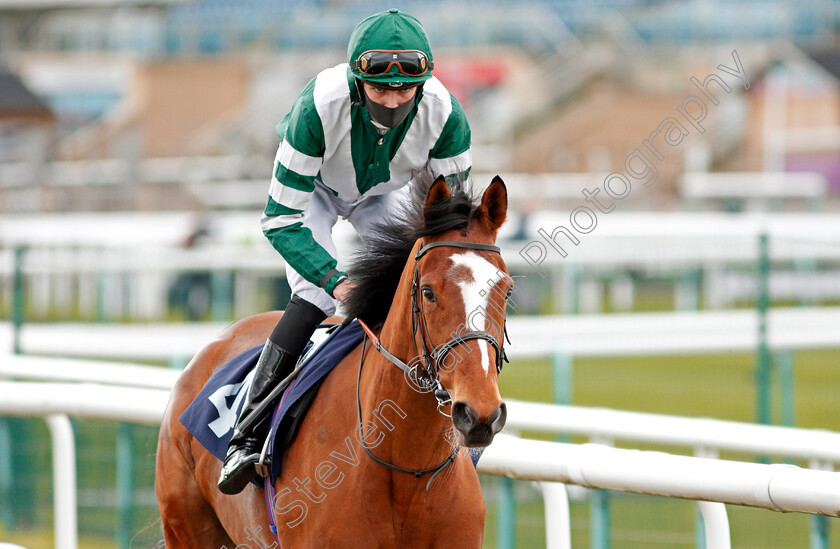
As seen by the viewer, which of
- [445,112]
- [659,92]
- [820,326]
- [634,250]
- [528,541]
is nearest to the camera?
[445,112]

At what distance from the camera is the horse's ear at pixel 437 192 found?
2861 mm

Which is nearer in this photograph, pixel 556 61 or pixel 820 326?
pixel 820 326

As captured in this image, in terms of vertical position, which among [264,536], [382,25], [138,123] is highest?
[138,123]

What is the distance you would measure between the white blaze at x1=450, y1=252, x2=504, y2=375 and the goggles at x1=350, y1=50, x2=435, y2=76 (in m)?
0.65

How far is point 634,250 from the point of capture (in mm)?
8500

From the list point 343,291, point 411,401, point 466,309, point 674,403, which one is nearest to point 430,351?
point 466,309

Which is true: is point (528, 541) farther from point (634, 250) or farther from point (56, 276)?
point (56, 276)

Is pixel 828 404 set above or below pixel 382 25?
below

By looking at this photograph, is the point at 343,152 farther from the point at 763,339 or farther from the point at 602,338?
the point at 602,338

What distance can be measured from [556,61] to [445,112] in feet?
77.5

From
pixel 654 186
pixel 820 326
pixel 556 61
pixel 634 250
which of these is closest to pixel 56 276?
pixel 634 250

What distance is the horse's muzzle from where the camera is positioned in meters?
2.52

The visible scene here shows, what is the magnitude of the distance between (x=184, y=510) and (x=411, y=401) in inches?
51.3

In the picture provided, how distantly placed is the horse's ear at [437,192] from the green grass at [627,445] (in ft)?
5.80
